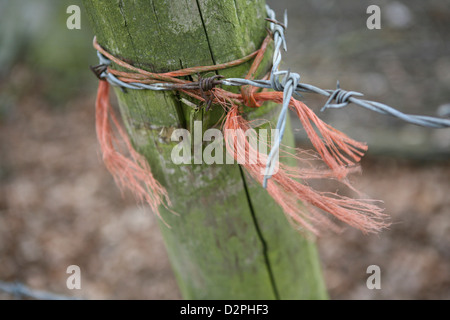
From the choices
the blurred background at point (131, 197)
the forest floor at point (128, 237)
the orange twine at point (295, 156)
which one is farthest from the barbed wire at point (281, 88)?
the forest floor at point (128, 237)

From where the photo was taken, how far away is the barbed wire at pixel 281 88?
2.41 ft

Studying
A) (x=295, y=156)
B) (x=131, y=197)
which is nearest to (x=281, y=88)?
(x=295, y=156)

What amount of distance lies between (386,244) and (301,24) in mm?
4027

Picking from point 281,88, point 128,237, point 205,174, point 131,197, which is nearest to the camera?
point 281,88

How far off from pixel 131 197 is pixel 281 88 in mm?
3151

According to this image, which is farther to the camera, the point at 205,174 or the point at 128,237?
the point at 128,237

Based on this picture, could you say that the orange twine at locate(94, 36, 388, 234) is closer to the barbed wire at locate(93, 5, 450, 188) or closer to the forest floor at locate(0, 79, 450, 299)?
the barbed wire at locate(93, 5, 450, 188)

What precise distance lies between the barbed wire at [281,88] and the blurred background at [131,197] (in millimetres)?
1220

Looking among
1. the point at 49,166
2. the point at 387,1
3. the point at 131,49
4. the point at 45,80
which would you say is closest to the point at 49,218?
the point at 49,166

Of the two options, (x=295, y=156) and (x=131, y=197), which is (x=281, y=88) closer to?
(x=295, y=156)

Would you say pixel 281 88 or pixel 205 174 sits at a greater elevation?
pixel 281 88

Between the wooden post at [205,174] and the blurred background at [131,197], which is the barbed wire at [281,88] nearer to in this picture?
the wooden post at [205,174]

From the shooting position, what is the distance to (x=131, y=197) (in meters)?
3.79

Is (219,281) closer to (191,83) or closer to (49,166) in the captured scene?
(191,83)
